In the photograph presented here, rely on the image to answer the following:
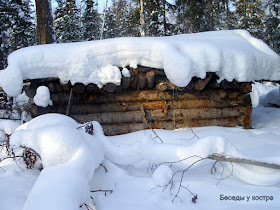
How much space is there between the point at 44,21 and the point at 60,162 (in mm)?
6980

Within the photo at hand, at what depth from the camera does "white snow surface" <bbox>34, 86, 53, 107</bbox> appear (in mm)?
4102

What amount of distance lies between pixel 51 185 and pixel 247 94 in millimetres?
4636

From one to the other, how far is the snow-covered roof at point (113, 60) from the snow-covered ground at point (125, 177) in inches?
59.6

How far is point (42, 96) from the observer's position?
13.5 feet

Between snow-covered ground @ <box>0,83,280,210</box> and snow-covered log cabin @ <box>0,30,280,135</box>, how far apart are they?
1.54m

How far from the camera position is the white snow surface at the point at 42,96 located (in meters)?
4.10

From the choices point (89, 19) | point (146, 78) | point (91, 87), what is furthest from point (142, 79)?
point (89, 19)

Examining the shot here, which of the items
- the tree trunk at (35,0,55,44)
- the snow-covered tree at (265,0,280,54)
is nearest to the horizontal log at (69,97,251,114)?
the tree trunk at (35,0,55,44)

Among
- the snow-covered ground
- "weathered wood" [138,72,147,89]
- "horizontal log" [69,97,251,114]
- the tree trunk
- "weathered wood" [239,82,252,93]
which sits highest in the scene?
the tree trunk

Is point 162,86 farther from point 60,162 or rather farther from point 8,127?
point 8,127

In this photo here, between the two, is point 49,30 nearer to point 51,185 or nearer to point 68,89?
point 68,89

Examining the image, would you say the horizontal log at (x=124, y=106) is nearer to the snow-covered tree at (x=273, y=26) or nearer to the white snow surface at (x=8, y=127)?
the white snow surface at (x=8, y=127)

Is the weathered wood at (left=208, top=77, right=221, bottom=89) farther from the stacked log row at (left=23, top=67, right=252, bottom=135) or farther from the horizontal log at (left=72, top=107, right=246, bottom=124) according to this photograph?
the horizontal log at (left=72, top=107, right=246, bottom=124)

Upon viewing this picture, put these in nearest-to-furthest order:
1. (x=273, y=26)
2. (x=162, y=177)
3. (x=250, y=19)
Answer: (x=162, y=177) → (x=273, y=26) → (x=250, y=19)
